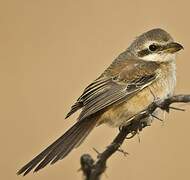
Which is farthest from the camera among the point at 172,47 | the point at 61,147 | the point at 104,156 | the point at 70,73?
the point at 70,73

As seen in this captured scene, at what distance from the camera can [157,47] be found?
464 centimetres

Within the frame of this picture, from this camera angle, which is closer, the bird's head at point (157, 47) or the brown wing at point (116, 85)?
the brown wing at point (116, 85)

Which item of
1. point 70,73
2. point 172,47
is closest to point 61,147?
point 172,47

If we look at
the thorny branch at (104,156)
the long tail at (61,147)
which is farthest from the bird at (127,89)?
the thorny branch at (104,156)

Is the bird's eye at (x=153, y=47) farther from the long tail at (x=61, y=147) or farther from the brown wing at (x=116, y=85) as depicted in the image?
the long tail at (x=61, y=147)

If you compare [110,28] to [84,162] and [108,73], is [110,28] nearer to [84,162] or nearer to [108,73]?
[108,73]

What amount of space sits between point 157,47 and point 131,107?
58 centimetres

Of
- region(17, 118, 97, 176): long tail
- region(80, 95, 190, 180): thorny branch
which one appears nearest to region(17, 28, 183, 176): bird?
region(17, 118, 97, 176): long tail

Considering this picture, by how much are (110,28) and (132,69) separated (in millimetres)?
3382

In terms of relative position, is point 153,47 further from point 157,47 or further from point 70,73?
point 70,73

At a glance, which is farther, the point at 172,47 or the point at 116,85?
the point at 172,47

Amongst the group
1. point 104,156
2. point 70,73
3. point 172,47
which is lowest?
point 70,73

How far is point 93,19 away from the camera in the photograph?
26.4ft

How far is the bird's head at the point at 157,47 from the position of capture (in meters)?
4.56
